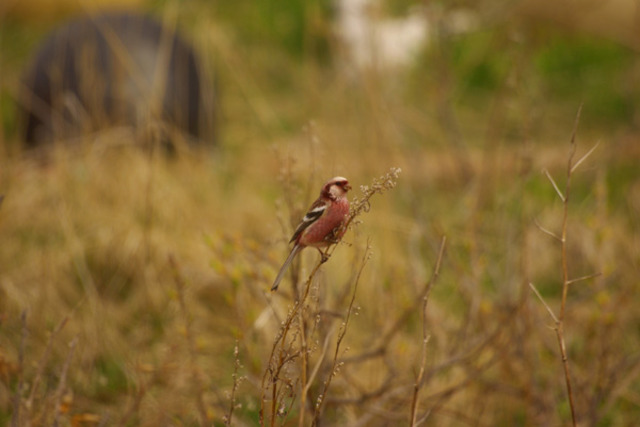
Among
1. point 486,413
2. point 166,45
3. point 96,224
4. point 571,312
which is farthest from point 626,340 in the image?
point 166,45

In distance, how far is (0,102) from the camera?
724cm

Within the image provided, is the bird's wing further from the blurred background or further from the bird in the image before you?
the blurred background

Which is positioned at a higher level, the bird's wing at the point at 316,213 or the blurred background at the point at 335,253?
the bird's wing at the point at 316,213

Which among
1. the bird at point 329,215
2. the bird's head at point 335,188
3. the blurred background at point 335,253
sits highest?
the bird's head at point 335,188

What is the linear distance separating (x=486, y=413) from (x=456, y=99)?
16.7ft


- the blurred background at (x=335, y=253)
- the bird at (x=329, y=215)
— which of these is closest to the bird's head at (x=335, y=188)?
the bird at (x=329, y=215)

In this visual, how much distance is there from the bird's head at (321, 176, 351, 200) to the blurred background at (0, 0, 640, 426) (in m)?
0.23

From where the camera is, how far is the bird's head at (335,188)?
4.14ft

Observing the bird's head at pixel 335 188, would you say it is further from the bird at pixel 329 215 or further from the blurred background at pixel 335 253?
the blurred background at pixel 335 253

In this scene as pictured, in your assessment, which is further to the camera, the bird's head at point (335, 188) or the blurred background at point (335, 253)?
the blurred background at point (335, 253)

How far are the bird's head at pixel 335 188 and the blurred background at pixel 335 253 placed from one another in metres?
0.23

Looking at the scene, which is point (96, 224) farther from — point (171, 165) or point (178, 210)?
point (171, 165)

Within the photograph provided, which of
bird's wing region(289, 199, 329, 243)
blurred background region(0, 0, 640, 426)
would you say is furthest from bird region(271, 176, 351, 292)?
blurred background region(0, 0, 640, 426)

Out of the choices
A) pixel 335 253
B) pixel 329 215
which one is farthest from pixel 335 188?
pixel 335 253
